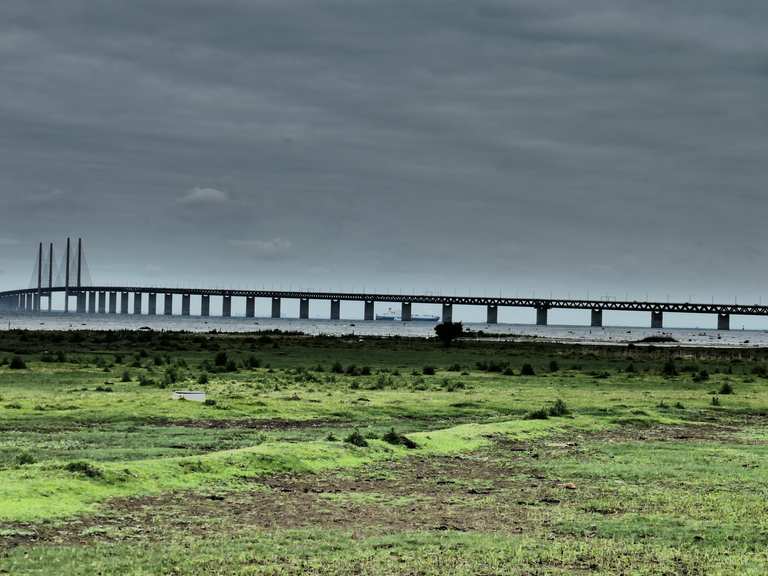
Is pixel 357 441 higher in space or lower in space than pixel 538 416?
higher

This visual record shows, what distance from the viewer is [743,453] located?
2206 centimetres

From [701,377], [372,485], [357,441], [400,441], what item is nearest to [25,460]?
[372,485]

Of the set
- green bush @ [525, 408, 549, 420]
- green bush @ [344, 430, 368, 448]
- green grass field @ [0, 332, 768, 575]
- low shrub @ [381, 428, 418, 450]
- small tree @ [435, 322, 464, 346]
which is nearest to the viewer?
green grass field @ [0, 332, 768, 575]

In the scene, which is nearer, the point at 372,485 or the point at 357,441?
the point at 372,485

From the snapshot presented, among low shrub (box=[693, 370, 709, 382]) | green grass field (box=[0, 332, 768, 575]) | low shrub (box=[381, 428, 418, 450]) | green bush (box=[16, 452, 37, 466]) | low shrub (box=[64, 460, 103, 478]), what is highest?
low shrub (box=[64, 460, 103, 478])

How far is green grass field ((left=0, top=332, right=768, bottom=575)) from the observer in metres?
11.5

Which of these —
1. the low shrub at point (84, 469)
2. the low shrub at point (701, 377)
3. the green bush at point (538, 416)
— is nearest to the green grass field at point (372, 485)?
the low shrub at point (84, 469)

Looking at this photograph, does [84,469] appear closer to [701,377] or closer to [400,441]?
[400,441]

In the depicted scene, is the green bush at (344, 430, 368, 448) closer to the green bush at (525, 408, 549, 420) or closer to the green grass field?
the green grass field

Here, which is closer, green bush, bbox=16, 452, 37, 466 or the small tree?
green bush, bbox=16, 452, 37, 466

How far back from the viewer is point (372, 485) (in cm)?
1689

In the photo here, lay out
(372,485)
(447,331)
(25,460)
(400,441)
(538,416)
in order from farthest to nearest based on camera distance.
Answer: (447,331), (538,416), (400,441), (25,460), (372,485)

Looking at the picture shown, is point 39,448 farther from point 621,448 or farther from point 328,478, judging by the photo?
point 621,448

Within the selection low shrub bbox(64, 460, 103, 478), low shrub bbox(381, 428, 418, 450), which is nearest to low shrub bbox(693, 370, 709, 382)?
low shrub bbox(381, 428, 418, 450)
